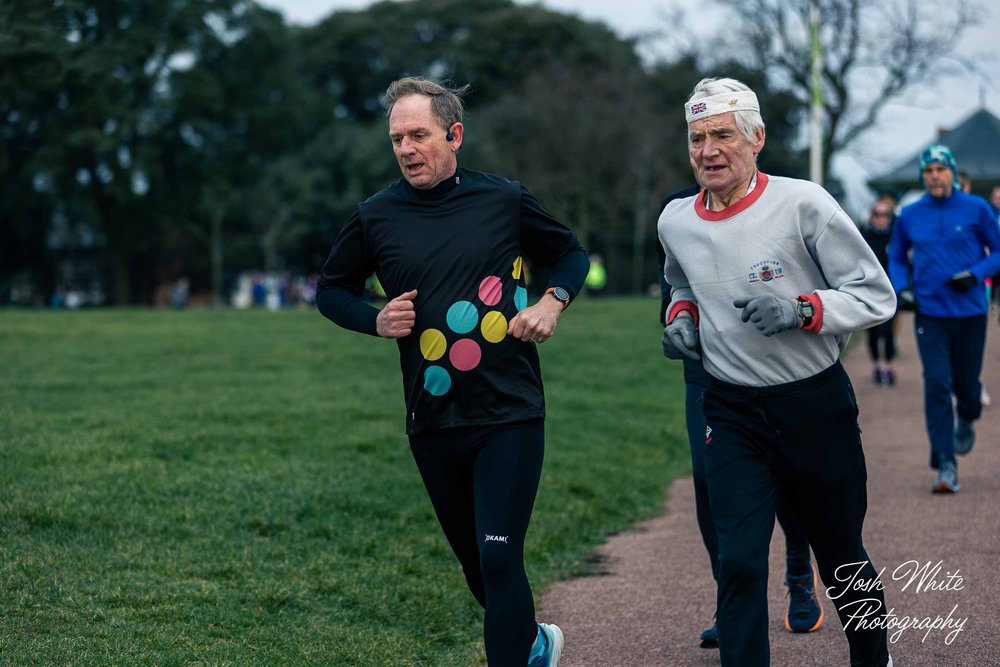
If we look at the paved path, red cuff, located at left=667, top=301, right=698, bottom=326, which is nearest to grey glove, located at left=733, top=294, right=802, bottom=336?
red cuff, located at left=667, top=301, right=698, bottom=326

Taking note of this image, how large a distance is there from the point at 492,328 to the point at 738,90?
1124mm

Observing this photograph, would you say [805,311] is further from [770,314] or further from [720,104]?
[720,104]

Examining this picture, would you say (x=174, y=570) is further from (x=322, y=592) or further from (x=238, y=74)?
(x=238, y=74)

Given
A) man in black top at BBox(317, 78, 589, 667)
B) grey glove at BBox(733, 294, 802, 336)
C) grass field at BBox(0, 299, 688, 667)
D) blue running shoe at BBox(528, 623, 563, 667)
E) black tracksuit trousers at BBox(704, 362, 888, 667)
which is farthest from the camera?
grass field at BBox(0, 299, 688, 667)

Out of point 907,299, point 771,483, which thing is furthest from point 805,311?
point 907,299

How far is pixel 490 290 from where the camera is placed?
164 inches

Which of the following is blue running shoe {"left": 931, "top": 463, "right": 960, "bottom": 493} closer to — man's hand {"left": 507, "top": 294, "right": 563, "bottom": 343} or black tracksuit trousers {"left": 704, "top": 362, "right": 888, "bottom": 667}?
black tracksuit trousers {"left": 704, "top": 362, "right": 888, "bottom": 667}

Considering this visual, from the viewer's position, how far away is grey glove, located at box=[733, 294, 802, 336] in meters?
3.69

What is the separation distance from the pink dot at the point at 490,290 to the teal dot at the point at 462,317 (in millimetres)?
54

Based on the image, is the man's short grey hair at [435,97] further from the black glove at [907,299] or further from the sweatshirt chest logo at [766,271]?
the black glove at [907,299]

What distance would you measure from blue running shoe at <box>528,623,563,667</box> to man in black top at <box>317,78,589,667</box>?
2cm

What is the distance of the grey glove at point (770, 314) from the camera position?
3.69 metres

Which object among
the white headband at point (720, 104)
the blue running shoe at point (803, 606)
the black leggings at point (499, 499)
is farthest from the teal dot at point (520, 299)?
the blue running shoe at point (803, 606)

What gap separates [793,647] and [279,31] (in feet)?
163
